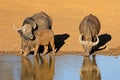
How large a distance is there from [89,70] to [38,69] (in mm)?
1759

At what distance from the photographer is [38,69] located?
19.5 meters

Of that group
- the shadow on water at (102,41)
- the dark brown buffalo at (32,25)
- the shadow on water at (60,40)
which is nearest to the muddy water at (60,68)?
the dark brown buffalo at (32,25)

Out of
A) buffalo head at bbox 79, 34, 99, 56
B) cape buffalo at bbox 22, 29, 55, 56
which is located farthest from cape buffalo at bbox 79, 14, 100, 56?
cape buffalo at bbox 22, 29, 55, 56

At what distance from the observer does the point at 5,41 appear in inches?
994

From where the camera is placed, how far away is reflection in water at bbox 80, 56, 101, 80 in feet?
60.0

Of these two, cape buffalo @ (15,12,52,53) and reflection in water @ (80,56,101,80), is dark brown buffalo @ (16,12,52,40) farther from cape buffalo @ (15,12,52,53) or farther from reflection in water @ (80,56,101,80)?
reflection in water @ (80,56,101,80)

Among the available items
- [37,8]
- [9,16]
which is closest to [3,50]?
[9,16]

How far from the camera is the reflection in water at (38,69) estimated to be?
18.2 m

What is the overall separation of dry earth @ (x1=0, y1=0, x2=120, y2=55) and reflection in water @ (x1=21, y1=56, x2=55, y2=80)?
2223 millimetres

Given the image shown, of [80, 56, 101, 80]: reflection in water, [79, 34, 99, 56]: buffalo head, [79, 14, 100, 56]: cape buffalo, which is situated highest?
[79, 14, 100, 56]: cape buffalo

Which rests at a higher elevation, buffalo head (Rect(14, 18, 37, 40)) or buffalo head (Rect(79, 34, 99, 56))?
buffalo head (Rect(14, 18, 37, 40))

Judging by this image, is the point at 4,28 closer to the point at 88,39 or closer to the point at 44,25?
the point at 44,25

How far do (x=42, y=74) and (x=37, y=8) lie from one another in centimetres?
1850

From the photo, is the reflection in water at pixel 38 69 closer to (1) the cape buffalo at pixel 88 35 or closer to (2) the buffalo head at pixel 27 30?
(2) the buffalo head at pixel 27 30
